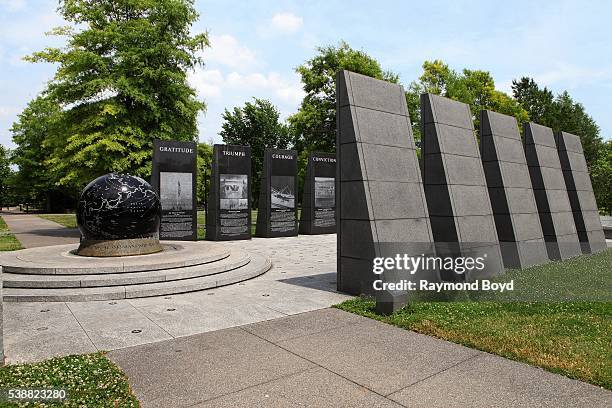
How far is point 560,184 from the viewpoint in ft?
53.1

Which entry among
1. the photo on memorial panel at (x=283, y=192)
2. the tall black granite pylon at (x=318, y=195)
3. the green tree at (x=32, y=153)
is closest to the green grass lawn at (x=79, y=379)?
the photo on memorial panel at (x=283, y=192)

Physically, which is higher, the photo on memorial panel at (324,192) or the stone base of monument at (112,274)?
the photo on memorial panel at (324,192)

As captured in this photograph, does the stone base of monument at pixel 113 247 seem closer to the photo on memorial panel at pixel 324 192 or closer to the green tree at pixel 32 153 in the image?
the photo on memorial panel at pixel 324 192

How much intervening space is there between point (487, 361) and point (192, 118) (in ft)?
71.4

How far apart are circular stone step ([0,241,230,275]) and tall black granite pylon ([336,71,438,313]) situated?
14.5 feet

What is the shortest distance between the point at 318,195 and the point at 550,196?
1278 cm

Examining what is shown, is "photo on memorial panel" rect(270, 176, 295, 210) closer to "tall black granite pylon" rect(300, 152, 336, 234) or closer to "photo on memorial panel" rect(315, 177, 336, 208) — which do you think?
"tall black granite pylon" rect(300, 152, 336, 234)

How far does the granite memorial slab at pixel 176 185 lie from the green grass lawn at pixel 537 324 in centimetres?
1279

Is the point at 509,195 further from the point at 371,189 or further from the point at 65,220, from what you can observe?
the point at 65,220

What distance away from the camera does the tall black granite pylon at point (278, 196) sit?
22516mm

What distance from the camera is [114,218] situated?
11320 mm

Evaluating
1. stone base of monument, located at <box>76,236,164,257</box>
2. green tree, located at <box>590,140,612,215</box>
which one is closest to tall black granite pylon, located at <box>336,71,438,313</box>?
stone base of monument, located at <box>76,236,164,257</box>

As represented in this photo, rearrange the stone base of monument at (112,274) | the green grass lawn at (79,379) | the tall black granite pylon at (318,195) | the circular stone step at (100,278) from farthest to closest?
the tall black granite pylon at (318,195)
the circular stone step at (100,278)
the stone base of monument at (112,274)
the green grass lawn at (79,379)

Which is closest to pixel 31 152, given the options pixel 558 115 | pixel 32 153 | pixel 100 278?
pixel 32 153
